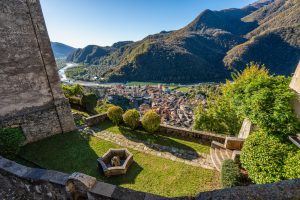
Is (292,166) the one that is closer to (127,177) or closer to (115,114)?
(127,177)

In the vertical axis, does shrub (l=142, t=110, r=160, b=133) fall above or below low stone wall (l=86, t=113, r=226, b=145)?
above

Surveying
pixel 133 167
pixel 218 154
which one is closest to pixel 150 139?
pixel 133 167

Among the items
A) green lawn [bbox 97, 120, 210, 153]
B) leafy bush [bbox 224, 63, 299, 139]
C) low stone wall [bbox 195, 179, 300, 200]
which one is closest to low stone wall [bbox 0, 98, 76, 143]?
green lawn [bbox 97, 120, 210, 153]

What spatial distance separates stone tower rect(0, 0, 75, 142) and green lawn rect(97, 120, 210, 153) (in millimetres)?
3649

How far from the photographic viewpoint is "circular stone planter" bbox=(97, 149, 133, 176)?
7.33 m

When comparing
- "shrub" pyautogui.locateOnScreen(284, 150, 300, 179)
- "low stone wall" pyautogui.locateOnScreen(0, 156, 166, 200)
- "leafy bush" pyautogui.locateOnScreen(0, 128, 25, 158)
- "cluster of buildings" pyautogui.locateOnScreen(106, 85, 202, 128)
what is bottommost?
"cluster of buildings" pyautogui.locateOnScreen(106, 85, 202, 128)

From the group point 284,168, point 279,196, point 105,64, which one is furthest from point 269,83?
point 105,64

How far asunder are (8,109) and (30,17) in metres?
5.37

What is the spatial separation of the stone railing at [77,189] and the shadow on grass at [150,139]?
624 cm

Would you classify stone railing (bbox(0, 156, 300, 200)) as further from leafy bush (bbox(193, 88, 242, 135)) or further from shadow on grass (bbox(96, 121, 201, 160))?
leafy bush (bbox(193, 88, 242, 135))

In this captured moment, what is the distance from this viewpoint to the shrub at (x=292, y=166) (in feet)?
15.5

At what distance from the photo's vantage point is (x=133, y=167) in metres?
7.93

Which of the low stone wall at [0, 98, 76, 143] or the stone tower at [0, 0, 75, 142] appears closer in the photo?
the stone tower at [0, 0, 75, 142]

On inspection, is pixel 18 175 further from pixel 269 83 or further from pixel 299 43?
pixel 299 43
